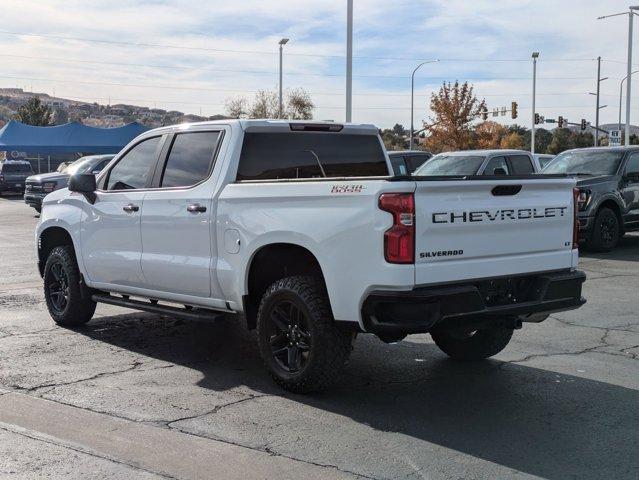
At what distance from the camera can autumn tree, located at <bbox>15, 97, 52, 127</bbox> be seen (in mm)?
80375

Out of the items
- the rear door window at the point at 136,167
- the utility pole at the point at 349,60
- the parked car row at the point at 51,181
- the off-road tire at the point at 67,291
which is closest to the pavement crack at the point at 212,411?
the rear door window at the point at 136,167

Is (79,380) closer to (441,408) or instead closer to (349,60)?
(441,408)

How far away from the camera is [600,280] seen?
36.9 feet

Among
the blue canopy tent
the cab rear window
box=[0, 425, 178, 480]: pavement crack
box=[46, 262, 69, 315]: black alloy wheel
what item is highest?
the blue canopy tent

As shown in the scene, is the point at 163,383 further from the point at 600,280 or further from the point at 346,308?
the point at 600,280

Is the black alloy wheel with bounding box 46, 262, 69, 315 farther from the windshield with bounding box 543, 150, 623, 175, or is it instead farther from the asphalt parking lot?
A: the windshield with bounding box 543, 150, 623, 175

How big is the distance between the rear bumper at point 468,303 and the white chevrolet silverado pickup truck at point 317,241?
0.01 m

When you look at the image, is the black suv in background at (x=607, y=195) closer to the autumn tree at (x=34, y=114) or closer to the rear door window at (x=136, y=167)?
the rear door window at (x=136, y=167)

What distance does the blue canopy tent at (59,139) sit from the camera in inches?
1708

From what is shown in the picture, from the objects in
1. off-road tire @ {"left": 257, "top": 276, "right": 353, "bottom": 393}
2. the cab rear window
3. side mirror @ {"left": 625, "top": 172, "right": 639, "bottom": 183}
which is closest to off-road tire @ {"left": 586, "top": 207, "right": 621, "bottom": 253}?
side mirror @ {"left": 625, "top": 172, "right": 639, "bottom": 183}

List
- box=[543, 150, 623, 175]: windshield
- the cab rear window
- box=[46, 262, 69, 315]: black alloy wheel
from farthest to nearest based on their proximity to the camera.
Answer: the cab rear window < box=[543, 150, 623, 175]: windshield < box=[46, 262, 69, 315]: black alloy wheel

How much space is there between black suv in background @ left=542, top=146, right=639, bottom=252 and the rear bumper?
9.34 meters

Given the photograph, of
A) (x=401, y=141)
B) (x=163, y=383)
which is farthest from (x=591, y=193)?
(x=401, y=141)

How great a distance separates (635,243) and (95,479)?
14.6 m
